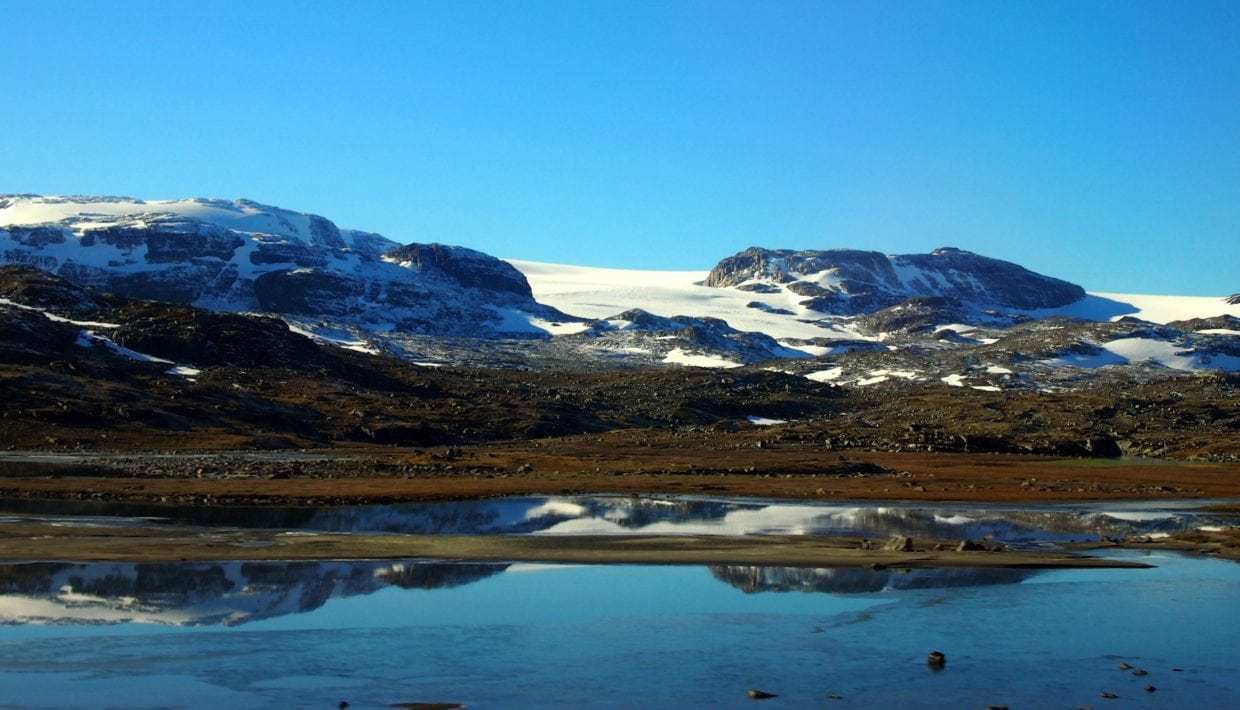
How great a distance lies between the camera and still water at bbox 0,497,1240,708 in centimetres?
1820

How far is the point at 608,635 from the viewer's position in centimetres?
2256

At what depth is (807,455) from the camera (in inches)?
3110

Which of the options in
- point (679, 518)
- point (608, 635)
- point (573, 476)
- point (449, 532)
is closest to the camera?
point (608, 635)

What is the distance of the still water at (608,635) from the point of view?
18203 mm

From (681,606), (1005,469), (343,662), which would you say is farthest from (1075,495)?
(343,662)

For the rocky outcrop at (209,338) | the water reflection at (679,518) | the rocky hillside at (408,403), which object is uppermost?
the rocky outcrop at (209,338)

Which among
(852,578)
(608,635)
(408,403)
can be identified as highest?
(408,403)

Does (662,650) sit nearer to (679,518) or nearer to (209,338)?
(679,518)

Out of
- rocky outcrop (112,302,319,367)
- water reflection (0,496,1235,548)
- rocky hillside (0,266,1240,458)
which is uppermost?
rocky outcrop (112,302,319,367)

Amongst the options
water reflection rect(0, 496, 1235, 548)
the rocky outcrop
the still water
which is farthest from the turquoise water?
the rocky outcrop

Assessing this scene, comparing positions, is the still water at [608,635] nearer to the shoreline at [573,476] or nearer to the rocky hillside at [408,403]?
the shoreline at [573,476]

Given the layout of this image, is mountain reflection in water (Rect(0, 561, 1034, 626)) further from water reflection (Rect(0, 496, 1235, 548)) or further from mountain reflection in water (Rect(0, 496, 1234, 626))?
water reflection (Rect(0, 496, 1235, 548))

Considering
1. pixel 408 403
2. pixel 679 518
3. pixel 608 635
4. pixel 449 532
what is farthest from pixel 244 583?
pixel 408 403

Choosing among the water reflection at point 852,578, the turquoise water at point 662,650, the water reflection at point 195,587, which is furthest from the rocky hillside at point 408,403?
the turquoise water at point 662,650
